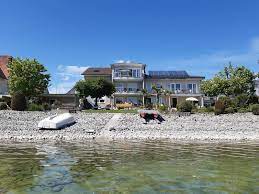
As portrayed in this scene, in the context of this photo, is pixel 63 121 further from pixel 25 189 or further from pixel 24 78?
pixel 24 78

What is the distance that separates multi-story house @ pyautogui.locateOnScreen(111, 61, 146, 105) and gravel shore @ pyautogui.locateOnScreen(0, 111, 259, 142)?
39.9 m

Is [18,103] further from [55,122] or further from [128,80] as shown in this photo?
[128,80]

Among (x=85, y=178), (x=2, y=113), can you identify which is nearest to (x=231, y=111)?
(x=2, y=113)

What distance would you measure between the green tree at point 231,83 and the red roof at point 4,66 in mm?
38287

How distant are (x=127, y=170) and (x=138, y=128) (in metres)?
21.3

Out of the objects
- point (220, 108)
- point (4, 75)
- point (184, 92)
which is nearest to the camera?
point (220, 108)

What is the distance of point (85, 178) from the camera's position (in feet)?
42.9

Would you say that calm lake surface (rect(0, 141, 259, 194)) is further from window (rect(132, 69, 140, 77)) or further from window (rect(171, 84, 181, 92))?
window (rect(132, 69, 140, 77))

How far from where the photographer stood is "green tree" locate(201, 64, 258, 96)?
73.3m

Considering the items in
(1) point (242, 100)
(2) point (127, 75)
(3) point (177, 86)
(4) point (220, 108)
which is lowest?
(4) point (220, 108)

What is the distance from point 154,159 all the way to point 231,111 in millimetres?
30419

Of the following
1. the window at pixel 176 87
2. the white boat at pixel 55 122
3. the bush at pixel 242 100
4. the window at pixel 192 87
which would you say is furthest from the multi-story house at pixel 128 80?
the white boat at pixel 55 122

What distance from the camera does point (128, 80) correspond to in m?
84.8

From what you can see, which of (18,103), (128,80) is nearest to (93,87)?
(128,80)
